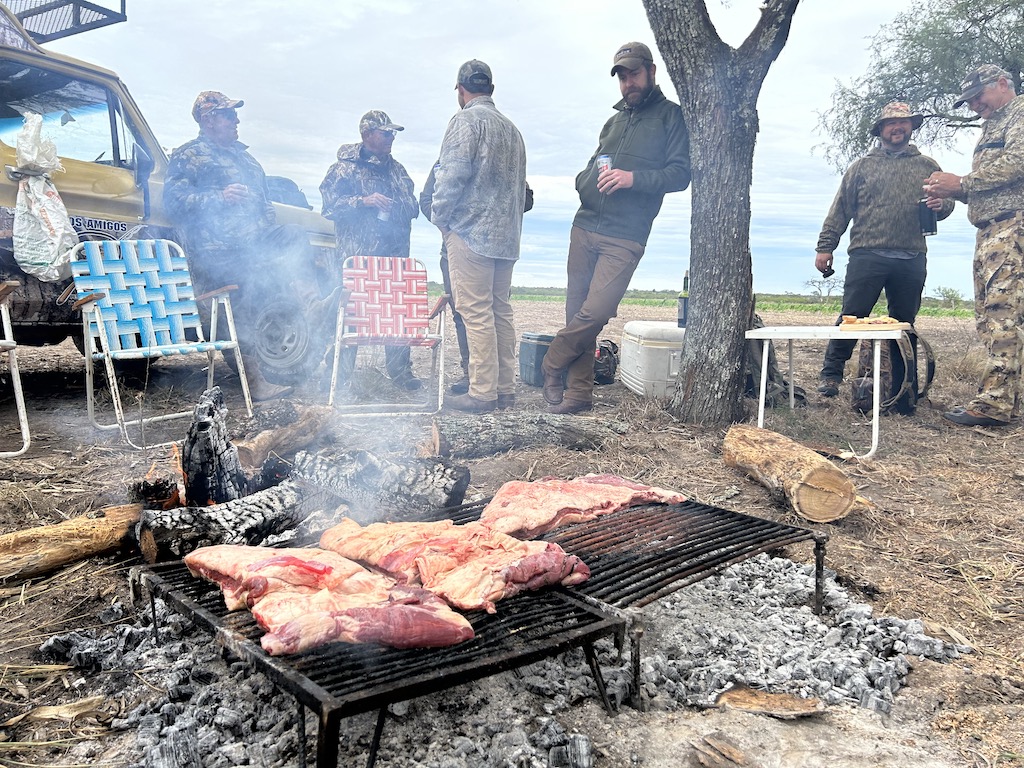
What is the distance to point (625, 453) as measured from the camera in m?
5.19

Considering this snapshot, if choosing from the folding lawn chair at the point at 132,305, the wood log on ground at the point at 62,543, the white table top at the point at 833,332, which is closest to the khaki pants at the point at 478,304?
the folding lawn chair at the point at 132,305

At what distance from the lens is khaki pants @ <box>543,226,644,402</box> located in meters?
6.03

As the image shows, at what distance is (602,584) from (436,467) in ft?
4.42

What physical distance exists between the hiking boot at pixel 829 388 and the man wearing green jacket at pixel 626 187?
277 centimetres

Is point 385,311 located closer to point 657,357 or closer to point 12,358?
point 657,357

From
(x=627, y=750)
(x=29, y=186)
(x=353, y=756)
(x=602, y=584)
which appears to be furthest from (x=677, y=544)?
(x=29, y=186)

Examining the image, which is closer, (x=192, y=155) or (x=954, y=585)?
(x=954, y=585)

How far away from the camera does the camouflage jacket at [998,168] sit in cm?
560

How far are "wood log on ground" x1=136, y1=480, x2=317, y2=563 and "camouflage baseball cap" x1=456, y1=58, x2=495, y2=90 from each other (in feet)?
14.3

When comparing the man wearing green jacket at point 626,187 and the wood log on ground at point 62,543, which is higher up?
the man wearing green jacket at point 626,187

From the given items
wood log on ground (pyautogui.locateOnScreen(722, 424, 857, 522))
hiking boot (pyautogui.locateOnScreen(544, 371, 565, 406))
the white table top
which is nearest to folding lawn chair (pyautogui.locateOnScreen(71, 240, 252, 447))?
hiking boot (pyautogui.locateOnScreen(544, 371, 565, 406))

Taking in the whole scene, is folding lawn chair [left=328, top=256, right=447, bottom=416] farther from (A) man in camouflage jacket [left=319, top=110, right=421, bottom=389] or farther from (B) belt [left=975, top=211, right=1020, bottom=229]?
(B) belt [left=975, top=211, right=1020, bottom=229]

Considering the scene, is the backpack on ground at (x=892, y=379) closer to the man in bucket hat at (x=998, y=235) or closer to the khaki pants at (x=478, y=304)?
the man in bucket hat at (x=998, y=235)

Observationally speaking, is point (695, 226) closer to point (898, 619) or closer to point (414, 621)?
point (898, 619)
